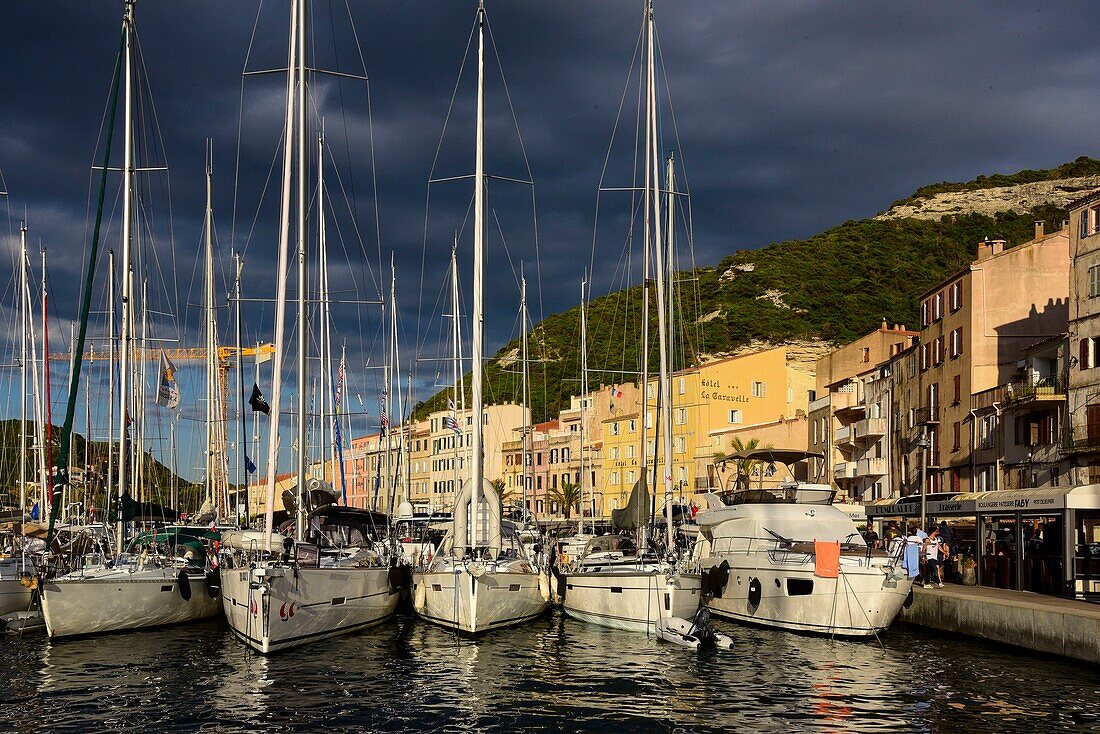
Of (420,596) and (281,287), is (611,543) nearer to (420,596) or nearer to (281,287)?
(420,596)

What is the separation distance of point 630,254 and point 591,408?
69571 millimetres

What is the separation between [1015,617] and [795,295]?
402 ft

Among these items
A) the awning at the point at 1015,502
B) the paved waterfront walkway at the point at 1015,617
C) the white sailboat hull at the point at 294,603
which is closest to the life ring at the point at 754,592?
the paved waterfront walkway at the point at 1015,617

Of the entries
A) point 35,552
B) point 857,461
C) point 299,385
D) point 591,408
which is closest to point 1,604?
point 35,552

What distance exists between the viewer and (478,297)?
33719mm

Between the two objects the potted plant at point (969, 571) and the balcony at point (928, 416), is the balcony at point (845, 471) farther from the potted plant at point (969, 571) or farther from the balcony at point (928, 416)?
the potted plant at point (969, 571)

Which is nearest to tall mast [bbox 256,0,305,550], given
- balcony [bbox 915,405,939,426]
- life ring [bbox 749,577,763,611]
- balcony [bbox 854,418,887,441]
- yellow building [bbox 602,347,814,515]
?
life ring [bbox 749,577,763,611]

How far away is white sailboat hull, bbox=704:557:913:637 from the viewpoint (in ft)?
102

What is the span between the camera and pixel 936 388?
62281 millimetres

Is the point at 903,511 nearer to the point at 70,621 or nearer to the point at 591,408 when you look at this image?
the point at 70,621

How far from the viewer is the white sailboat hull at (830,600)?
30953mm

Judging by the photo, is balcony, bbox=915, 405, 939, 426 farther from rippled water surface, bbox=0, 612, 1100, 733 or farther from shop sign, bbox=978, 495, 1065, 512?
rippled water surface, bbox=0, 612, 1100, 733

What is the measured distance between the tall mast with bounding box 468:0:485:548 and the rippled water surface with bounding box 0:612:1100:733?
4.28 metres

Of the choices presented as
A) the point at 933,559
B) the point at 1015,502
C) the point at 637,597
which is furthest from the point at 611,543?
the point at 1015,502
